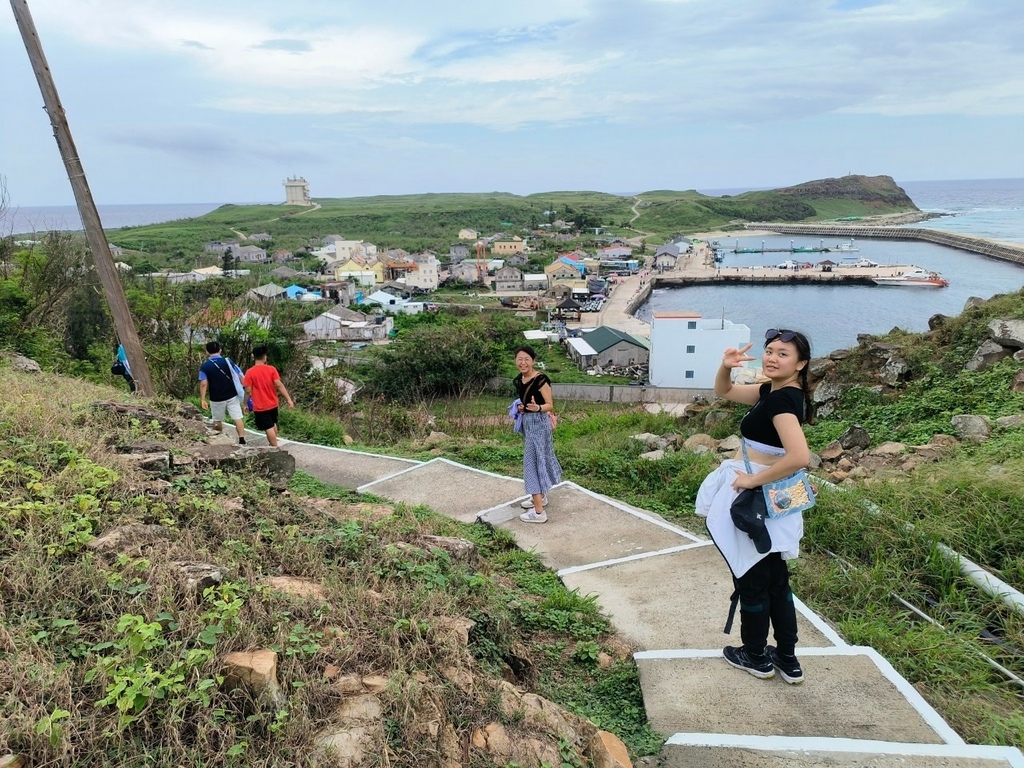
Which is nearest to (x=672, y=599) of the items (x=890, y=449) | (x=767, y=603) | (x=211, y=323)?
(x=767, y=603)

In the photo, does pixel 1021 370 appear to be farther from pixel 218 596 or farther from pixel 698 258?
pixel 698 258

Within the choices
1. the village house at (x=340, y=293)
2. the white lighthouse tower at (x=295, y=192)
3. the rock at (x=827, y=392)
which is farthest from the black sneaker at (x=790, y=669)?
the white lighthouse tower at (x=295, y=192)

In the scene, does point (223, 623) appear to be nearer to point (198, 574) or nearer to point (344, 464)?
point (198, 574)

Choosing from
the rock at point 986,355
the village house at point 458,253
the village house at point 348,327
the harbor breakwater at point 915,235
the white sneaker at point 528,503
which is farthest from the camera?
the village house at point 458,253

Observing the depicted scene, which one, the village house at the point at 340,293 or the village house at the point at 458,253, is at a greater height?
the village house at the point at 458,253

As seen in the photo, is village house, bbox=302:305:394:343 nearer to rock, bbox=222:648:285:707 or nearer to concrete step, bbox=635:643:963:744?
concrete step, bbox=635:643:963:744

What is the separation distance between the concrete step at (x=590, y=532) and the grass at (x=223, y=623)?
A: 0.53m

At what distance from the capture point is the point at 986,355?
8.58 m

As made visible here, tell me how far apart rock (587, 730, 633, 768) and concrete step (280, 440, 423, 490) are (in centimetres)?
469

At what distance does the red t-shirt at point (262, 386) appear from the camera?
708cm

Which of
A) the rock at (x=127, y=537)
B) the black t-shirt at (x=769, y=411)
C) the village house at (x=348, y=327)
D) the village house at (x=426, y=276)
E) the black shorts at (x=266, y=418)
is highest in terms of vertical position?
the village house at (x=426, y=276)

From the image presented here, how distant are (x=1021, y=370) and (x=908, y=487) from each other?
14.4 feet

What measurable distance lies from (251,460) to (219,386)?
260 centimetres

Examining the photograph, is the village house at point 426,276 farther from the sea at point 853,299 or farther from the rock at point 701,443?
the rock at point 701,443
